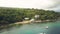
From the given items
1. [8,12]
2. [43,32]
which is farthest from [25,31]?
[8,12]

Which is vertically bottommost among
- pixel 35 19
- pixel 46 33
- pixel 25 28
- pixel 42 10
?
pixel 46 33

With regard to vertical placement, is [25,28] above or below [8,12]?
below

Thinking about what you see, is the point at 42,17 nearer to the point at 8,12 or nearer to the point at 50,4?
the point at 50,4

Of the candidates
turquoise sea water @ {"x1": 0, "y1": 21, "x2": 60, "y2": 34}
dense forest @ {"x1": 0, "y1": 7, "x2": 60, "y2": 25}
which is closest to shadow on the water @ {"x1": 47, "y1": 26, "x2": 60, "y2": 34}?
turquoise sea water @ {"x1": 0, "y1": 21, "x2": 60, "y2": 34}

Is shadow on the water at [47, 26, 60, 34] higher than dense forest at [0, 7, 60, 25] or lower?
lower

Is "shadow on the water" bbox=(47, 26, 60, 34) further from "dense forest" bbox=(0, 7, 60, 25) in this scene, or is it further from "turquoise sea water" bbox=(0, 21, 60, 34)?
"dense forest" bbox=(0, 7, 60, 25)

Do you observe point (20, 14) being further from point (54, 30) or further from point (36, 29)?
point (54, 30)

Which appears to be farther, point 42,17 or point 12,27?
point 42,17
